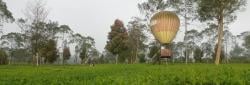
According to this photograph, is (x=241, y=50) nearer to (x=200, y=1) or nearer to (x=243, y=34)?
(x=243, y=34)

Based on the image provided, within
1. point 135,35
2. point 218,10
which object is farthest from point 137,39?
Answer: point 218,10

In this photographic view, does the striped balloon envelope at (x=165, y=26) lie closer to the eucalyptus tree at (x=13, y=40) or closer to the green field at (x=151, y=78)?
the green field at (x=151, y=78)

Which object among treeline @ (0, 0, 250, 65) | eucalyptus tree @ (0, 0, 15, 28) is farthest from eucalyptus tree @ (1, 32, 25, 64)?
eucalyptus tree @ (0, 0, 15, 28)

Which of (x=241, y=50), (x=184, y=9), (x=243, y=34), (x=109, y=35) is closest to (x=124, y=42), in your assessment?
(x=109, y=35)

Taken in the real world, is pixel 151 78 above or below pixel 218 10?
below

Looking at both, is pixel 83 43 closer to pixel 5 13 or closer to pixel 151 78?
pixel 5 13

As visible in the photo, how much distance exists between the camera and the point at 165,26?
1371 inches

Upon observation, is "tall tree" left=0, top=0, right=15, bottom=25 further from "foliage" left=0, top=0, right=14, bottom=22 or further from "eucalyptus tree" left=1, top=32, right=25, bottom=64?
"eucalyptus tree" left=1, top=32, right=25, bottom=64

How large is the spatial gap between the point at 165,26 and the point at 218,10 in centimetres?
1360

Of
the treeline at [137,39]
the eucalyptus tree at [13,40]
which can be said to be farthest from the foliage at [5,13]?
the eucalyptus tree at [13,40]

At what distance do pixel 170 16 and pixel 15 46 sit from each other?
343ft

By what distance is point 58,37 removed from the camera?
11238 centimetres

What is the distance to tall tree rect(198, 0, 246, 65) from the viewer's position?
44.9 meters

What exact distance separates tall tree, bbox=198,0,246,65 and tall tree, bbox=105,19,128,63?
37683 millimetres
